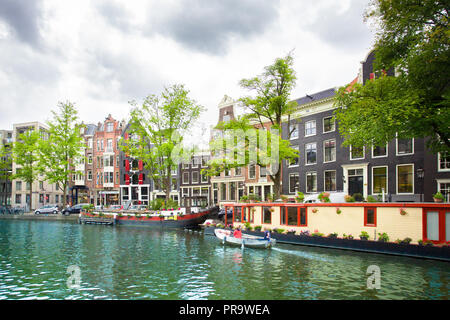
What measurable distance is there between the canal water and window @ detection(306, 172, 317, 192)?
54.7ft

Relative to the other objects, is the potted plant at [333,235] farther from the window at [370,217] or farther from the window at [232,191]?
the window at [232,191]

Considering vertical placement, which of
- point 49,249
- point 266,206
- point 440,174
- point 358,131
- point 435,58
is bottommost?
point 49,249

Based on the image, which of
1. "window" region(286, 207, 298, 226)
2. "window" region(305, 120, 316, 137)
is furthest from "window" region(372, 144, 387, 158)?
"window" region(286, 207, 298, 226)

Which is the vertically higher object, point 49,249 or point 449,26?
point 449,26

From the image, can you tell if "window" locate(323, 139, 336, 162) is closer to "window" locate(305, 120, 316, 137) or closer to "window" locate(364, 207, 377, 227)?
"window" locate(305, 120, 316, 137)

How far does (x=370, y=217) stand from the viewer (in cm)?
2045

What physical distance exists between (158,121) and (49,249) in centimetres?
2290

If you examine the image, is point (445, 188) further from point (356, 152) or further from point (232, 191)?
point (232, 191)

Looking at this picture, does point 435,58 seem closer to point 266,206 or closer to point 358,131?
point 358,131

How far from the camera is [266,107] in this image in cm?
3131

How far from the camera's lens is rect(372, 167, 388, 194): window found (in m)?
31.8

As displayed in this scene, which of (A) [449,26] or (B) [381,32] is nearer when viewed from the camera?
(A) [449,26]
